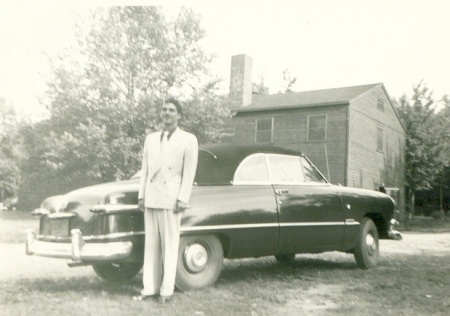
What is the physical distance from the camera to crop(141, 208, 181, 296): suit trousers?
4047 millimetres

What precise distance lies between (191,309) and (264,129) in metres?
15.8

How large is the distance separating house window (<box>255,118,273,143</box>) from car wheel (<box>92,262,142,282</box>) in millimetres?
14333

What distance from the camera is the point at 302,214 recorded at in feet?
17.7

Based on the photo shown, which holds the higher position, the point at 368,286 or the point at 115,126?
the point at 115,126

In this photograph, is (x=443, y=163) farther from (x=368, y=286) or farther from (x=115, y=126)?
(x=368, y=286)

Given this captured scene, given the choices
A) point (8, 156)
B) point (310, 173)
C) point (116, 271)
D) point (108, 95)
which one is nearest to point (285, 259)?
point (310, 173)

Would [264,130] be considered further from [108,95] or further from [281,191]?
[281,191]

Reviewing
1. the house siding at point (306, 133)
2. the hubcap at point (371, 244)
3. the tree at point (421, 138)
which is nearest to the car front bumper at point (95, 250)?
the hubcap at point (371, 244)

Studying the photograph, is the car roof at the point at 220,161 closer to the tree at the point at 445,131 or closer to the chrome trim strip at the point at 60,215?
the chrome trim strip at the point at 60,215

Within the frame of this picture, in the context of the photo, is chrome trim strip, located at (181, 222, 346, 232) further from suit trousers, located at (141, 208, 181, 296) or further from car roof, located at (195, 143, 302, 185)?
car roof, located at (195, 143, 302, 185)

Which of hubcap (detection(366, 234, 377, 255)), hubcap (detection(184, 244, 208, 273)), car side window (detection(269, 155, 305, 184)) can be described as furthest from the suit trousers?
hubcap (detection(366, 234, 377, 255))

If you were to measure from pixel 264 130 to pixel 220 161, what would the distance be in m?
14.4

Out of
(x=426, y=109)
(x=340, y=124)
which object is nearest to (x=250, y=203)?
(x=340, y=124)

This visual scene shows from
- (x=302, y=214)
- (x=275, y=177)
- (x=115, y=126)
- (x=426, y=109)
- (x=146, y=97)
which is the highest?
(x=426, y=109)
